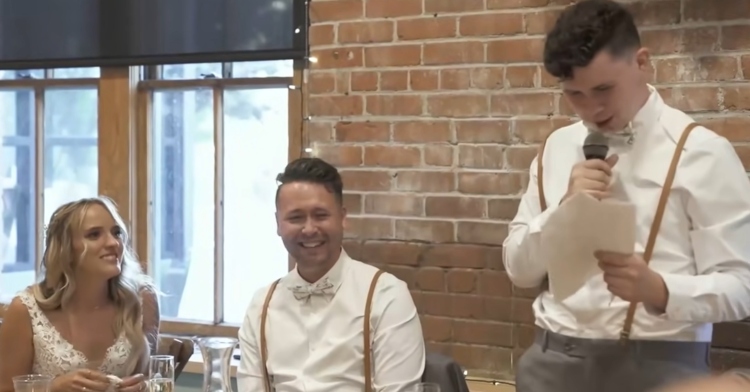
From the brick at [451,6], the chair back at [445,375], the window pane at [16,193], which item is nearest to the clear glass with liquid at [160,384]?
the chair back at [445,375]

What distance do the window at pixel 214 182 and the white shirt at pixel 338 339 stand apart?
3.08ft

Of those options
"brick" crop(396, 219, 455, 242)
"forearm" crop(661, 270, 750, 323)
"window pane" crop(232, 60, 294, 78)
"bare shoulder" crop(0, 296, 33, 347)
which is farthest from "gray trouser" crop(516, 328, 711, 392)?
"window pane" crop(232, 60, 294, 78)

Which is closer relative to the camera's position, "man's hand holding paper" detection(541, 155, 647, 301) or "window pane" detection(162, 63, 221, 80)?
"man's hand holding paper" detection(541, 155, 647, 301)

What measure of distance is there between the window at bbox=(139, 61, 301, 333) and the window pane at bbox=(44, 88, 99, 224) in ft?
0.99

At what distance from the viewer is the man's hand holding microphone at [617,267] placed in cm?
177

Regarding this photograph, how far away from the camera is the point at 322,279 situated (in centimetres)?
259

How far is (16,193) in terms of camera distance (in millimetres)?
4086

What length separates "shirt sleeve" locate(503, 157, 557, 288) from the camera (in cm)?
199

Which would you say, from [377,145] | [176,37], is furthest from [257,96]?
[377,145]

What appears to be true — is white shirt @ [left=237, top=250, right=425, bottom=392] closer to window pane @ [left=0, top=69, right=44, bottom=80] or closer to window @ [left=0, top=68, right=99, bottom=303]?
window @ [left=0, top=68, right=99, bottom=303]

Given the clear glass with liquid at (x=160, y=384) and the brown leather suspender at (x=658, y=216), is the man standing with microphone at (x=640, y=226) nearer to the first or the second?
the brown leather suspender at (x=658, y=216)

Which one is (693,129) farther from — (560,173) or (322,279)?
(322,279)

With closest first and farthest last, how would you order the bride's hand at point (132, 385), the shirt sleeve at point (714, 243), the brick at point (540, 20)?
the shirt sleeve at point (714, 243) → the bride's hand at point (132, 385) → the brick at point (540, 20)

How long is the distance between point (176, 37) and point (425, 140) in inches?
44.5
